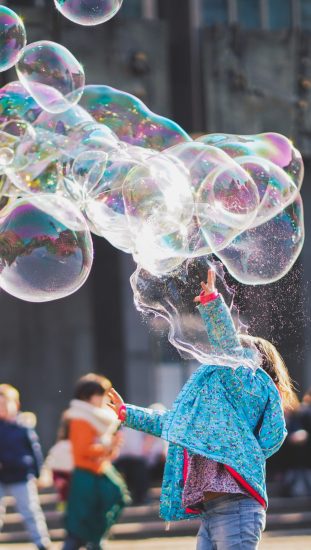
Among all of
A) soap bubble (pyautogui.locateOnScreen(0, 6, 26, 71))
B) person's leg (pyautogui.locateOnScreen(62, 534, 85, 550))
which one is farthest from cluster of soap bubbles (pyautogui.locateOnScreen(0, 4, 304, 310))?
person's leg (pyautogui.locateOnScreen(62, 534, 85, 550))

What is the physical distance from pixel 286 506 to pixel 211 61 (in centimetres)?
691

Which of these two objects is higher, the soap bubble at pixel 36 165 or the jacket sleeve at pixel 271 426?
the soap bubble at pixel 36 165

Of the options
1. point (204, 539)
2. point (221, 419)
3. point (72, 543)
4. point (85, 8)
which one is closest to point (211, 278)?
point (221, 419)

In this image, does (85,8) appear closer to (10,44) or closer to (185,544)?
(10,44)

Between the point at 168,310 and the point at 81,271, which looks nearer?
the point at 168,310

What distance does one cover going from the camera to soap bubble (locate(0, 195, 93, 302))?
6.31 meters

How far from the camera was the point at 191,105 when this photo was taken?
17.9 meters

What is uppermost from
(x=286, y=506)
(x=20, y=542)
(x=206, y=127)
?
(x=206, y=127)

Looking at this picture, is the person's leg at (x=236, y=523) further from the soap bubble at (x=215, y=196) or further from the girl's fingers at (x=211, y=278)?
the soap bubble at (x=215, y=196)

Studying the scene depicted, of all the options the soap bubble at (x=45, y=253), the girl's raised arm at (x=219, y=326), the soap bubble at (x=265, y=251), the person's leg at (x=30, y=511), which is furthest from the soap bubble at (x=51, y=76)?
the person's leg at (x=30, y=511)

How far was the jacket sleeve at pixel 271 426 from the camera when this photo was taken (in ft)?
16.0

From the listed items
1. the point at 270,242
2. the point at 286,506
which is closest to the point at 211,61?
the point at 286,506

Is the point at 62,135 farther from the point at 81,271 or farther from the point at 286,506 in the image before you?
the point at 286,506

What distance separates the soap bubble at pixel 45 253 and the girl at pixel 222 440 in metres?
1.50
